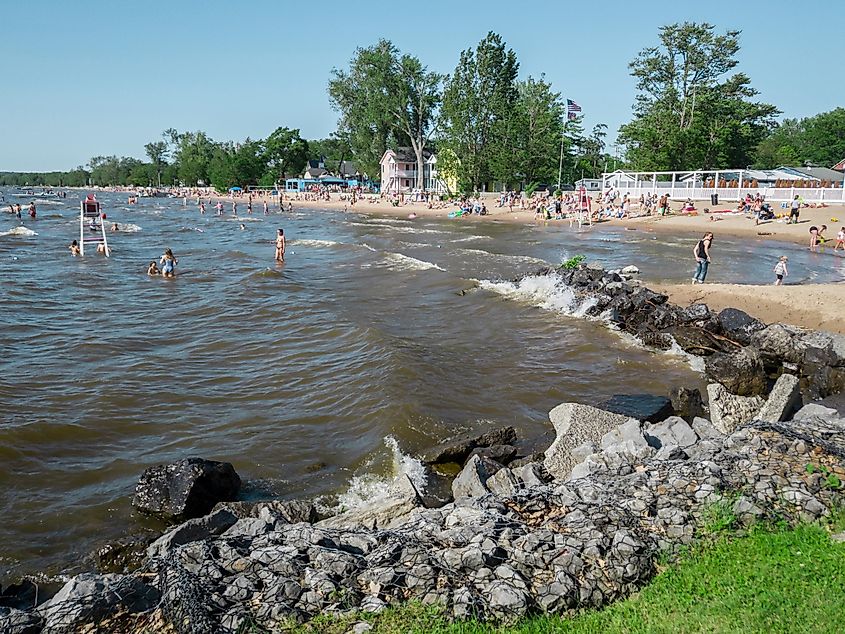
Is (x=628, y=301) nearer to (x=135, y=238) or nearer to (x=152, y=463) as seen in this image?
(x=152, y=463)

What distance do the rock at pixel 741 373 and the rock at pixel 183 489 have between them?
10.1 m

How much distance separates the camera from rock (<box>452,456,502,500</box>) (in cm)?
792

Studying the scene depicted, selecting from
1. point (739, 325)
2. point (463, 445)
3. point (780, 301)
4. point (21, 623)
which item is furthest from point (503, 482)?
point (780, 301)

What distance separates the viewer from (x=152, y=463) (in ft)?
32.0

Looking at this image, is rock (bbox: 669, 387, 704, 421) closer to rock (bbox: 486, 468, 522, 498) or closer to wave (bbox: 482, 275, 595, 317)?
rock (bbox: 486, 468, 522, 498)

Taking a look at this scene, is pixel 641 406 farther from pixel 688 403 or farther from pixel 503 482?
pixel 503 482

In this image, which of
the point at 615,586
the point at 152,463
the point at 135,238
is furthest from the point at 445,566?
the point at 135,238

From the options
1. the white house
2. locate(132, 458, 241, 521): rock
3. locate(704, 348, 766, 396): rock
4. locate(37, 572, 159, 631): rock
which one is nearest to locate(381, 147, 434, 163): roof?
the white house

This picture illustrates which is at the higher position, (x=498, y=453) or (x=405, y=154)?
(x=405, y=154)

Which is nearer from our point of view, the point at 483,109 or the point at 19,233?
the point at 19,233

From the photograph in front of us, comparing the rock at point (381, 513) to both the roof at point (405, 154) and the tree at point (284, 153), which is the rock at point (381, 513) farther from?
the tree at point (284, 153)

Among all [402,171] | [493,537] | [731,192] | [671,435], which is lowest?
[671,435]

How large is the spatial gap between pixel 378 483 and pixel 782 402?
7069 millimetres

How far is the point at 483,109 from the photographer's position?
7556cm
